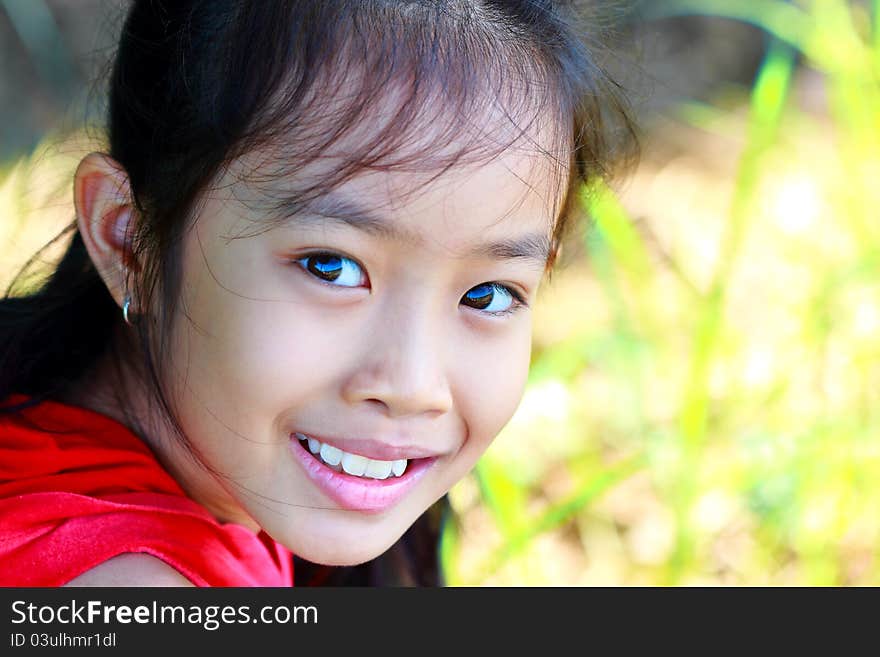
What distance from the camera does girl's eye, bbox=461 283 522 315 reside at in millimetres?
1109

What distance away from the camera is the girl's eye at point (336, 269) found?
1020 millimetres

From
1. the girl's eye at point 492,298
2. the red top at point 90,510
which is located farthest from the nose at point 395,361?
the red top at point 90,510

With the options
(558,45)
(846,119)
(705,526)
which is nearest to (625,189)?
(846,119)

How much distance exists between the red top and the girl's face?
Result: 0.23 feet

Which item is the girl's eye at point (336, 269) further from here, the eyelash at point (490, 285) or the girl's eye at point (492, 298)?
the girl's eye at point (492, 298)

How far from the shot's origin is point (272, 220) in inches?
39.9

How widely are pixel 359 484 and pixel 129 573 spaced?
0.77 ft

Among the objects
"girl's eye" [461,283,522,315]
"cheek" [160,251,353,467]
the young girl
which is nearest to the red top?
the young girl

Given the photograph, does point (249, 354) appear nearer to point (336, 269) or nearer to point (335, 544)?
point (336, 269)

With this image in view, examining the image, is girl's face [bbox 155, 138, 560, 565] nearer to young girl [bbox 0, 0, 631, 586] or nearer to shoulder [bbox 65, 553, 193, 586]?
young girl [bbox 0, 0, 631, 586]

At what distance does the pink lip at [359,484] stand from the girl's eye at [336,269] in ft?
0.54

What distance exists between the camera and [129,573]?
3.38 feet

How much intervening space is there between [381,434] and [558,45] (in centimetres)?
45

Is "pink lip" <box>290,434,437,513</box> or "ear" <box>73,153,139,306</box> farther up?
"ear" <box>73,153,139,306</box>
